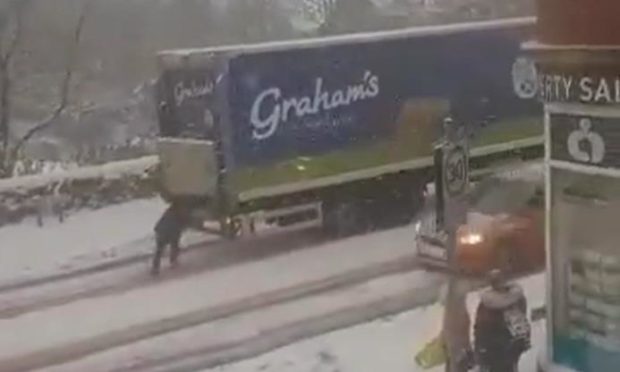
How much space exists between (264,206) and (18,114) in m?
0.69

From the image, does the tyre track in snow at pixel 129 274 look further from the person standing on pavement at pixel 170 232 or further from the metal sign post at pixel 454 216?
the metal sign post at pixel 454 216

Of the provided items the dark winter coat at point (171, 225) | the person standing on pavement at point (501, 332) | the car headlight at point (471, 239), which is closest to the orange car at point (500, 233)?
the car headlight at point (471, 239)

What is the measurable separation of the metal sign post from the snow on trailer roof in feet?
0.85

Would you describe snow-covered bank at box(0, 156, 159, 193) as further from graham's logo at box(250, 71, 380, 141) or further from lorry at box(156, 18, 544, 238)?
graham's logo at box(250, 71, 380, 141)

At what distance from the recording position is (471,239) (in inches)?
90.0

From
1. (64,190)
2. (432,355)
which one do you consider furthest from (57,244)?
(432,355)

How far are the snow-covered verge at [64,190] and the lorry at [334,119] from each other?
0.94 ft

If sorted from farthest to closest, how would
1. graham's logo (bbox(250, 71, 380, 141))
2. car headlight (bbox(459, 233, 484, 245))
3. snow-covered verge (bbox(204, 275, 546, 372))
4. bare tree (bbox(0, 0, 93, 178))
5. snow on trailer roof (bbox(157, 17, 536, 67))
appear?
graham's logo (bbox(250, 71, 380, 141)) < snow on trailer roof (bbox(157, 17, 536, 67)) < car headlight (bbox(459, 233, 484, 245)) < bare tree (bbox(0, 0, 93, 178)) < snow-covered verge (bbox(204, 275, 546, 372))

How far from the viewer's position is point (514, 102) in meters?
2.68

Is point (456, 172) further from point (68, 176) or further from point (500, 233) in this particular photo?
point (68, 176)

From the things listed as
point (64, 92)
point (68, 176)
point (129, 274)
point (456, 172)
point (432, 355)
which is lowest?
point (432, 355)

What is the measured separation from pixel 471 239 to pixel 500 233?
0.07 meters

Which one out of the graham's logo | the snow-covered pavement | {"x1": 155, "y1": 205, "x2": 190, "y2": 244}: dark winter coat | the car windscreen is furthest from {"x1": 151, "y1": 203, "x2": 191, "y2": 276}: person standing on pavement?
the car windscreen

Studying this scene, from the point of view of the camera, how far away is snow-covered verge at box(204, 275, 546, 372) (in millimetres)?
2012
